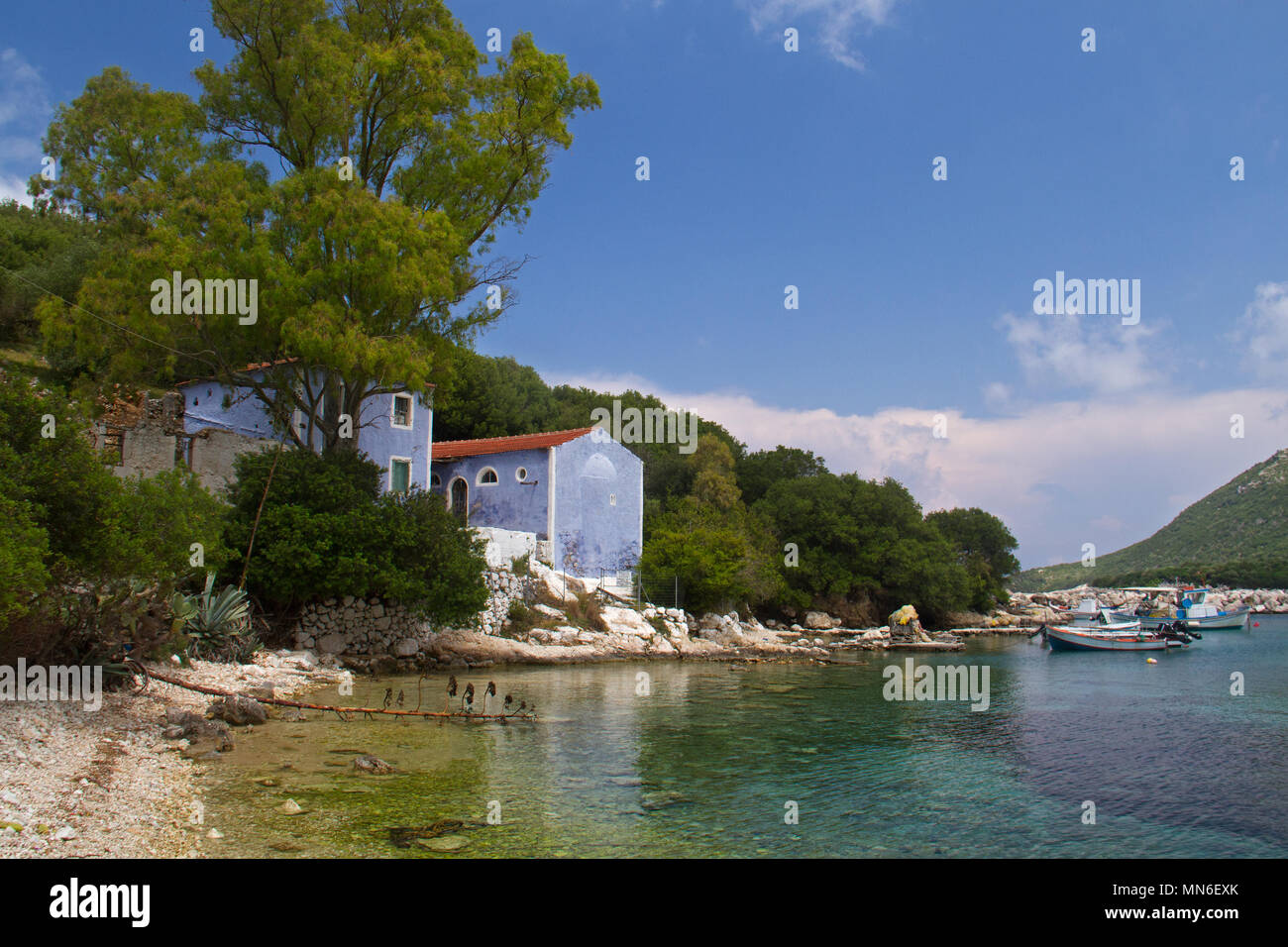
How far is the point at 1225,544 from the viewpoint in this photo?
10481 cm

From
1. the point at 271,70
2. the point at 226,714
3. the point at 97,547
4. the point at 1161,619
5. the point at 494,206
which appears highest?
the point at 271,70

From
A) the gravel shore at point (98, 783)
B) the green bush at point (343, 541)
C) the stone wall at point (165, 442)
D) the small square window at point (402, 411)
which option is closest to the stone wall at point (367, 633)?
the green bush at point (343, 541)

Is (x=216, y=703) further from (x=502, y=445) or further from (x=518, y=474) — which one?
(x=502, y=445)

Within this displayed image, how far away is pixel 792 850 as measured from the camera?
794 centimetres

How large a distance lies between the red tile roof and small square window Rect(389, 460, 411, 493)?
16.4 ft

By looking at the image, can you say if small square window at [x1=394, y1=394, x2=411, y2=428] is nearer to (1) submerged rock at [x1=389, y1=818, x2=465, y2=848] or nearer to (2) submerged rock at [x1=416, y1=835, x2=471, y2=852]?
(1) submerged rock at [x1=389, y1=818, x2=465, y2=848]

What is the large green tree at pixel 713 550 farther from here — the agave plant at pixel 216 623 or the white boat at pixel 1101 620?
the agave plant at pixel 216 623

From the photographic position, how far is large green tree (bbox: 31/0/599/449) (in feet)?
66.7

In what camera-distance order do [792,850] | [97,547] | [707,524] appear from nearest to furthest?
[792,850] → [97,547] → [707,524]

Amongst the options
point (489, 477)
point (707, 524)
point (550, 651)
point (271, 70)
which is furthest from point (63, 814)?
point (707, 524)

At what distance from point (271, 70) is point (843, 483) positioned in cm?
4108

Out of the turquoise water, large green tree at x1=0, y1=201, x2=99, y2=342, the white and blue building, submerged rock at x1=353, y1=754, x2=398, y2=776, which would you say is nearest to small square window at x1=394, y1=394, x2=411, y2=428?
the white and blue building

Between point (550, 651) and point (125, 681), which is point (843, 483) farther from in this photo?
point (125, 681)

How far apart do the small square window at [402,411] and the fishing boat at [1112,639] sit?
32.4 metres
